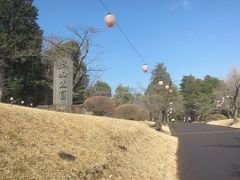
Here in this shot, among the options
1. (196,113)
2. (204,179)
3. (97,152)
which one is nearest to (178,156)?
(204,179)

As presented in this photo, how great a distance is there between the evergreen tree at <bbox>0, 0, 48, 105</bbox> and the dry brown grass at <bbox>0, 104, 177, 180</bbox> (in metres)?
29.7

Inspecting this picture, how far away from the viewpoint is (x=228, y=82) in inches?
2889

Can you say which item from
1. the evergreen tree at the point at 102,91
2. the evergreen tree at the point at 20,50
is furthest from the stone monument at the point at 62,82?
the evergreen tree at the point at 102,91

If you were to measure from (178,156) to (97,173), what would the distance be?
9754 mm

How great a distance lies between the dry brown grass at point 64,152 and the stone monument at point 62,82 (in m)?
7.54

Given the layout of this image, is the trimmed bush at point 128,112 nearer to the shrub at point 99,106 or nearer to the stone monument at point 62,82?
the shrub at point 99,106

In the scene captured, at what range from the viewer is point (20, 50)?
42.5 metres

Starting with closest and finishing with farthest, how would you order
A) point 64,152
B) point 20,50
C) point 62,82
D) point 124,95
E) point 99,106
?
point 64,152 → point 62,82 → point 99,106 → point 20,50 → point 124,95

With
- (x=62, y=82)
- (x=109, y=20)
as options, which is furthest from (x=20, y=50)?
(x=109, y=20)

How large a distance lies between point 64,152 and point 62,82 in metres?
12.7

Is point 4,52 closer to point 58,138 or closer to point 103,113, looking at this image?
point 103,113

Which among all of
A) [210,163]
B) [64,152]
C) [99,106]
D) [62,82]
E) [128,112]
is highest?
[62,82]

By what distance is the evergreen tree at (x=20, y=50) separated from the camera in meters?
41.7

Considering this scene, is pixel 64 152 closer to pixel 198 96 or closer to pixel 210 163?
pixel 210 163
